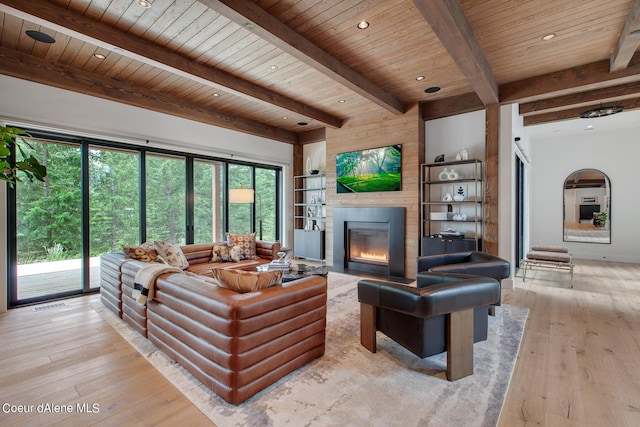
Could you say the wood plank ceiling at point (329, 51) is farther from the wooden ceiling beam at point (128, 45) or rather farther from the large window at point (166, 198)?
the large window at point (166, 198)

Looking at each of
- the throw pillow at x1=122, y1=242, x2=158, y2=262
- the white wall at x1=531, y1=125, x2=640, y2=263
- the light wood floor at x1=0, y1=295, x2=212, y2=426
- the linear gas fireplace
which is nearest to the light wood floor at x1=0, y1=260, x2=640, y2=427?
the light wood floor at x1=0, y1=295, x2=212, y2=426

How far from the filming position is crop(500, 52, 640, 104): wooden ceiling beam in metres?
3.76

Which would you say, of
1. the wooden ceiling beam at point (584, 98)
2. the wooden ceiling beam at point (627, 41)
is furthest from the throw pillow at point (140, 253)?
the wooden ceiling beam at point (584, 98)

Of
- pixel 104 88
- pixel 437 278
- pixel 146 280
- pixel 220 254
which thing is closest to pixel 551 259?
pixel 437 278

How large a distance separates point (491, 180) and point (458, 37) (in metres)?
2.69

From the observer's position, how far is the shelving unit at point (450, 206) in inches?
191

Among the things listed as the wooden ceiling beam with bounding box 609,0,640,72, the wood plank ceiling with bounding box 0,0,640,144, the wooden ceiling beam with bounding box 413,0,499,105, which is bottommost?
the wooden ceiling beam with bounding box 413,0,499,105

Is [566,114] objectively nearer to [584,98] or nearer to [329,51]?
[584,98]

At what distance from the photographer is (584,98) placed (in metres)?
4.74

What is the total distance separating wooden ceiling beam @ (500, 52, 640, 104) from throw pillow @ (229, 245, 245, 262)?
489 cm

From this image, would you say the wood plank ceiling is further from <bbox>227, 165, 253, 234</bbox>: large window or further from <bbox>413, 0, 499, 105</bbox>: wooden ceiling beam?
<bbox>227, 165, 253, 234</bbox>: large window

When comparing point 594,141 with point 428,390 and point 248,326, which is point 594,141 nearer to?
point 428,390

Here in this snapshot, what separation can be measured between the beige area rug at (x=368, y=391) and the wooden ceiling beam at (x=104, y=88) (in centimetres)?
353

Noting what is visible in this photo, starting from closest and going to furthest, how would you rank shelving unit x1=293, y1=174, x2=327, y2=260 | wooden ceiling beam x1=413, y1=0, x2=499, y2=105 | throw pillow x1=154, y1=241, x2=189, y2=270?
wooden ceiling beam x1=413, y1=0, x2=499, y2=105 → throw pillow x1=154, y1=241, x2=189, y2=270 → shelving unit x1=293, y1=174, x2=327, y2=260
